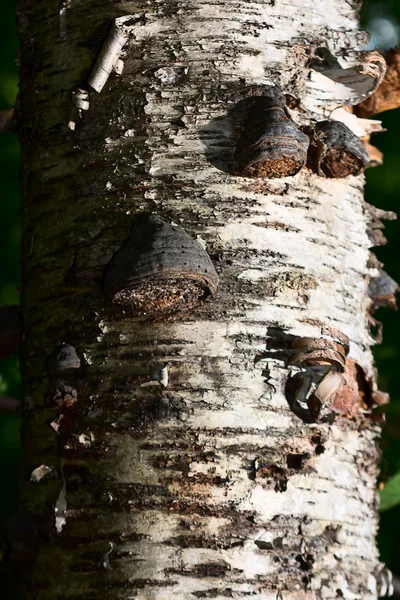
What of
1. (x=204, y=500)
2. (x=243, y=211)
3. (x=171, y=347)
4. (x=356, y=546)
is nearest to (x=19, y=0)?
(x=243, y=211)

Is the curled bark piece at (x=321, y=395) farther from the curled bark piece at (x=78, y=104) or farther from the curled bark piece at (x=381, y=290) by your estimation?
the curled bark piece at (x=78, y=104)

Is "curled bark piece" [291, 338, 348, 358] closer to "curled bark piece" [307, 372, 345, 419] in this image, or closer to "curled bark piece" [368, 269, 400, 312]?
"curled bark piece" [307, 372, 345, 419]

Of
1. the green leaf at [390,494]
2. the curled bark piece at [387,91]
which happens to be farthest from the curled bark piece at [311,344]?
the green leaf at [390,494]

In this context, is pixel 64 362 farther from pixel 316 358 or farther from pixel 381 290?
pixel 381 290

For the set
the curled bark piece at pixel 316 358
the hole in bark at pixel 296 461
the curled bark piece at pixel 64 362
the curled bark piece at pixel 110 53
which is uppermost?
the curled bark piece at pixel 110 53

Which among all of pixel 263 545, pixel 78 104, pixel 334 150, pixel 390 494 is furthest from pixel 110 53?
pixel 390 494

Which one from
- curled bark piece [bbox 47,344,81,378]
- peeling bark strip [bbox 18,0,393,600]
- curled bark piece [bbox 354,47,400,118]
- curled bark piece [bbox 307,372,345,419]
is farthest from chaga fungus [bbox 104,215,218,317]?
curled bark piece [bbox 354,47,400,118]

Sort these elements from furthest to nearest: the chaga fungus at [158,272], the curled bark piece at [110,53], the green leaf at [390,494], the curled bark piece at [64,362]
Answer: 1. the green leaf at [390,494]
2. the curled bark piece at [110,53]
3. the curled bark piece at [64,362]
4. the chaga fungus at [158,272]
